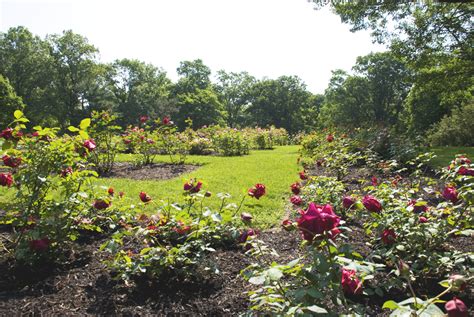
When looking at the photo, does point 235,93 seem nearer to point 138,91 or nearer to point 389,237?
point 138,91

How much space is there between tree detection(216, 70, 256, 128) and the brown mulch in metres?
43.2

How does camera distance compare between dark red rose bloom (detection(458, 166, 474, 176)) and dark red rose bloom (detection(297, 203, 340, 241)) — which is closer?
dark red rose bloom (detection(297, 203, 340, 241))

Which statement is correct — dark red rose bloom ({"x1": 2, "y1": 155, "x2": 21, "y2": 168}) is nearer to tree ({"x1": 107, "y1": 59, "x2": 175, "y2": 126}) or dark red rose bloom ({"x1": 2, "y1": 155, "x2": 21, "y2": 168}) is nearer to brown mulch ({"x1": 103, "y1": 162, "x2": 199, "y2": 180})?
brown mulch ({"x1": 103, "y1": 162, "x2": 199, "y2": 180})

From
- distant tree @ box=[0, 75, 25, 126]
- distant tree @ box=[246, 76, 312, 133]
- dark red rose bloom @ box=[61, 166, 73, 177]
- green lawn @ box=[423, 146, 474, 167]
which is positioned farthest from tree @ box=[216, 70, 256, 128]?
dark red rose bloom @ box=[61, 166, 73, 177]

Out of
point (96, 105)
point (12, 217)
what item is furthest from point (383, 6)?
point (96, 105)

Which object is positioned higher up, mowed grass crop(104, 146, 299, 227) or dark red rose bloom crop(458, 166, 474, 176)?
dark red rose bloom crop(458, 166, 474, 176)

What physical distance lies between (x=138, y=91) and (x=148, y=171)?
1438 inches

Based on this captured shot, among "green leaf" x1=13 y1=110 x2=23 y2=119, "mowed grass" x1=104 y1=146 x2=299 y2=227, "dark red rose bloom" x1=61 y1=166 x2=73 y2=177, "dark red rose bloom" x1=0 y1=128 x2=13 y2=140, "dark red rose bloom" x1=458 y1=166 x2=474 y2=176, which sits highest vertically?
"green leaf" x1=13 y1=110 x2=23 y2=119

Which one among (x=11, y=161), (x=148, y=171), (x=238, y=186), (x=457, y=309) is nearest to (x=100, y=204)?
(x=11, y=161)

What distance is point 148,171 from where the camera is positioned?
832 cm

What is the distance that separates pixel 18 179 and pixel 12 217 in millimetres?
360

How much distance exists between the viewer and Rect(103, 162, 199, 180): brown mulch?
24.9 ft

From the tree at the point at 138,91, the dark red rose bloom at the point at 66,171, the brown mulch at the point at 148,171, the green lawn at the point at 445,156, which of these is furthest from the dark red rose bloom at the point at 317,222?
the tree at the point at 138,91

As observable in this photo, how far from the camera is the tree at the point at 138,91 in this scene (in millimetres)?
40094
